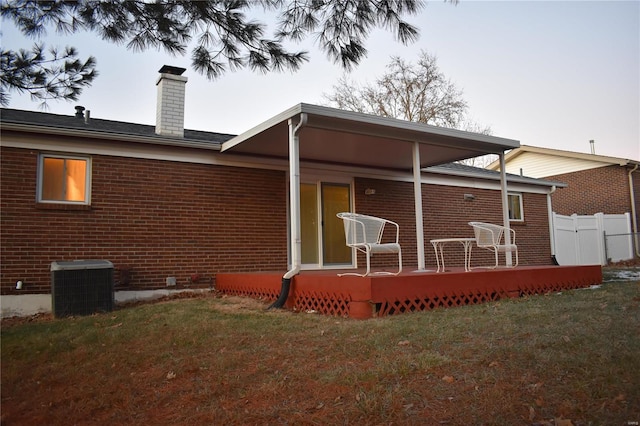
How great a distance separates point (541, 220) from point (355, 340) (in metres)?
11.3

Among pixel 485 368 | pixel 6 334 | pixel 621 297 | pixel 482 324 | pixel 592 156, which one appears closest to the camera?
pixel 485 368

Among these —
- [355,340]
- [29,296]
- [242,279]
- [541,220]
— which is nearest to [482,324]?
[355,340]

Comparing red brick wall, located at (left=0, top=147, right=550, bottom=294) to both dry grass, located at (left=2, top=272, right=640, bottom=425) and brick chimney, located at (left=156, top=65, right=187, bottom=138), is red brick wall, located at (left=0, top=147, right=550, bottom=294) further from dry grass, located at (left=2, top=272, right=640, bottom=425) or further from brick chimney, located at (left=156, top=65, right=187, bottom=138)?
dry grass, located at (left=2, top=272, right=640, bottom=425)

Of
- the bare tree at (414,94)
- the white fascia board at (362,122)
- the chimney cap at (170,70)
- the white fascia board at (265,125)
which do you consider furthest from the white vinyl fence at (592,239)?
the chimney cap at (170,70)

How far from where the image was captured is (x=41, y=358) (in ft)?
15.4

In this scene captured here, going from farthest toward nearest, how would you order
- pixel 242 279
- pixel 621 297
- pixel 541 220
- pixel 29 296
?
pixel 541 220 < pixel 242 279 < pixel 29 296 < pixel 621 297

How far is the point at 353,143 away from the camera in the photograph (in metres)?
8.70

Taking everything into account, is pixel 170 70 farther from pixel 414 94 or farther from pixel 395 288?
pixel 414 94

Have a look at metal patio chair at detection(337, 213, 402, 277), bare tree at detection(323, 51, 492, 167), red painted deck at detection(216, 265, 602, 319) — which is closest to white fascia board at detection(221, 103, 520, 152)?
metal patio chair at detection(337, 213, 402, 277)

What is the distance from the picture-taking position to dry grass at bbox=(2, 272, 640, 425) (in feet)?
10.3

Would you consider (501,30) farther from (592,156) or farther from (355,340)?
(592,156)

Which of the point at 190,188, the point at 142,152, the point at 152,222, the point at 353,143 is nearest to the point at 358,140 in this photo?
the point at 353,143

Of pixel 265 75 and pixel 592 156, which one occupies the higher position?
pixel 592 156

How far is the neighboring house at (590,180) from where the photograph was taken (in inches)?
756
